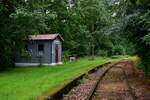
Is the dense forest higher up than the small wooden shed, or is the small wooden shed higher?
the dense forest

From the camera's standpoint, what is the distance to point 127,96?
15.8 meters

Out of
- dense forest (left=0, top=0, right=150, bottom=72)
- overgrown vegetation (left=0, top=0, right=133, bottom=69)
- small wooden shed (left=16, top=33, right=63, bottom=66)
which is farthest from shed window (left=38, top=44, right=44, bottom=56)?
dense forest (left=0, top=0, right=150, bottom=72)

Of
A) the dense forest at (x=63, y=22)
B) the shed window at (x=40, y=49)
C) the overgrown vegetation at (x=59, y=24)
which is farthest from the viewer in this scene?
the shed window at (x=40, y=49)

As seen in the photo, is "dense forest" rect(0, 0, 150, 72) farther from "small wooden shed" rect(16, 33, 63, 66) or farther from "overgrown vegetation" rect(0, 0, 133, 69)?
"small wooden shed" rect(16, 33, 63, 66)

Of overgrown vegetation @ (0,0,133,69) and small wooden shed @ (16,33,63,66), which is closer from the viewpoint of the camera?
overgrown vegetation @ (0,0,133,69)

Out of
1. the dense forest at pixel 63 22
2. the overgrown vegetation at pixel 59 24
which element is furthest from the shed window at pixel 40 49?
the dense forest at pixel 63 22

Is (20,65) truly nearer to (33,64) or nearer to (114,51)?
(33,64)

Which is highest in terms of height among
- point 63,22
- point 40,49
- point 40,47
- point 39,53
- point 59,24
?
point 63,22

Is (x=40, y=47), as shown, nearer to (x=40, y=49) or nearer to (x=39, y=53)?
(x=40, y=49)

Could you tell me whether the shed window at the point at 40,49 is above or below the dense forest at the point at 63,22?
below

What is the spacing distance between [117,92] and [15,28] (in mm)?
15117

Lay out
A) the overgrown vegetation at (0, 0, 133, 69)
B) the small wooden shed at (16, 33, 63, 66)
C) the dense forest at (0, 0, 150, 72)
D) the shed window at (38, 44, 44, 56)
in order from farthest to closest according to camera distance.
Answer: the shed window at (38, 44, 44, 56), the small wooden shed at (16, 33, 63, 66), the overgrown vegetation at (0, 0, 133, 69), the dense forest at (0, 0, 150, 72)

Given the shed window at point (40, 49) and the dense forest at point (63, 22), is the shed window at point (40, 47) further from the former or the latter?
the dense forest at point (63, 22)

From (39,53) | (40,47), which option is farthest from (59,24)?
(39,53)
